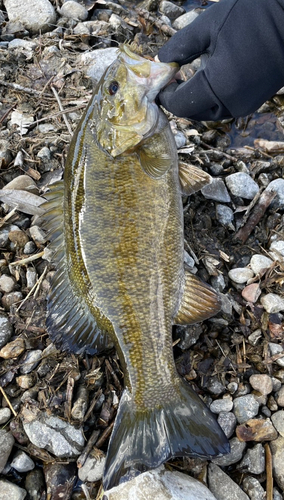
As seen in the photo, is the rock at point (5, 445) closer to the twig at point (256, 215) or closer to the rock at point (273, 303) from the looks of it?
the rock at point (273, 303)

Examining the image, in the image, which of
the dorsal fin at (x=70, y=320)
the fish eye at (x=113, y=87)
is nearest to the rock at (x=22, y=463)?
the dorsal fin at (x=70, y=320)

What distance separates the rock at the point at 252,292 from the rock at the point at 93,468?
1.78 meters

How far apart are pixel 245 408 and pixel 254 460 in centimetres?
37

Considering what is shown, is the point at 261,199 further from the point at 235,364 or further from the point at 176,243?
the point at 235,364

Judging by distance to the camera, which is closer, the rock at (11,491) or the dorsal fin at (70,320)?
the rock at (11,491)

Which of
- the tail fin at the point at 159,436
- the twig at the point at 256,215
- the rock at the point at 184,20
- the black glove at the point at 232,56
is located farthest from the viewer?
the rock at the point at 184,20

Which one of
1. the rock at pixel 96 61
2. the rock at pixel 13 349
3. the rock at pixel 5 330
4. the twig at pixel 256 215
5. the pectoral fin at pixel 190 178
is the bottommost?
the twig at pixel 256 215

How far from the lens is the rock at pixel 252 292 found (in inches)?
142

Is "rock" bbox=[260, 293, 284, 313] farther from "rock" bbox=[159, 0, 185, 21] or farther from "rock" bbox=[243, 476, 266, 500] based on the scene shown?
"rock" bbox=[159, 0, 185, 21]

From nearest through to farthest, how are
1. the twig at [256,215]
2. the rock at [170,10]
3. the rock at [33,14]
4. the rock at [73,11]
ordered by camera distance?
the twig at [256,215] < the rock at [33,14] < the rock at [73,11] < the rock at [170,10]

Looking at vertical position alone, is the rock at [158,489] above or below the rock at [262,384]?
above

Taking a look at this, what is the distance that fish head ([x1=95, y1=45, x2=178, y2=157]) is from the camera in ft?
10.3

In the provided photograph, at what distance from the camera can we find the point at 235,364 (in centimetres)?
341

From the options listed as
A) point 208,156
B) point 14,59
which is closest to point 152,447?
point 208,156
